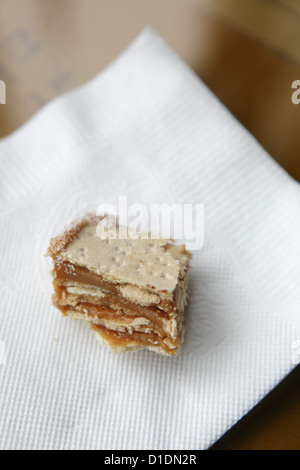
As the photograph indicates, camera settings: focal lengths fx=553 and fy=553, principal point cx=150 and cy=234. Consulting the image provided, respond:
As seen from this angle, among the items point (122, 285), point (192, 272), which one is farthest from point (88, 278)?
point (192, 272)

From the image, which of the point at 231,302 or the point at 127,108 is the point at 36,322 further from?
the point at 127,108

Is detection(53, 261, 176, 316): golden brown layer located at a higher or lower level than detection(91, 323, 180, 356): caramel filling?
higher

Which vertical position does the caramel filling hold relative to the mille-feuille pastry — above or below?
below

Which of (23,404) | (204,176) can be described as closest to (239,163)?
(204,176)

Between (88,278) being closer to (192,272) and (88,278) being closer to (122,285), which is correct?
(122,285)

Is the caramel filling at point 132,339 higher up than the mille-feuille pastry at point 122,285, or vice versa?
the mille-feuille pastry at point 122,285
